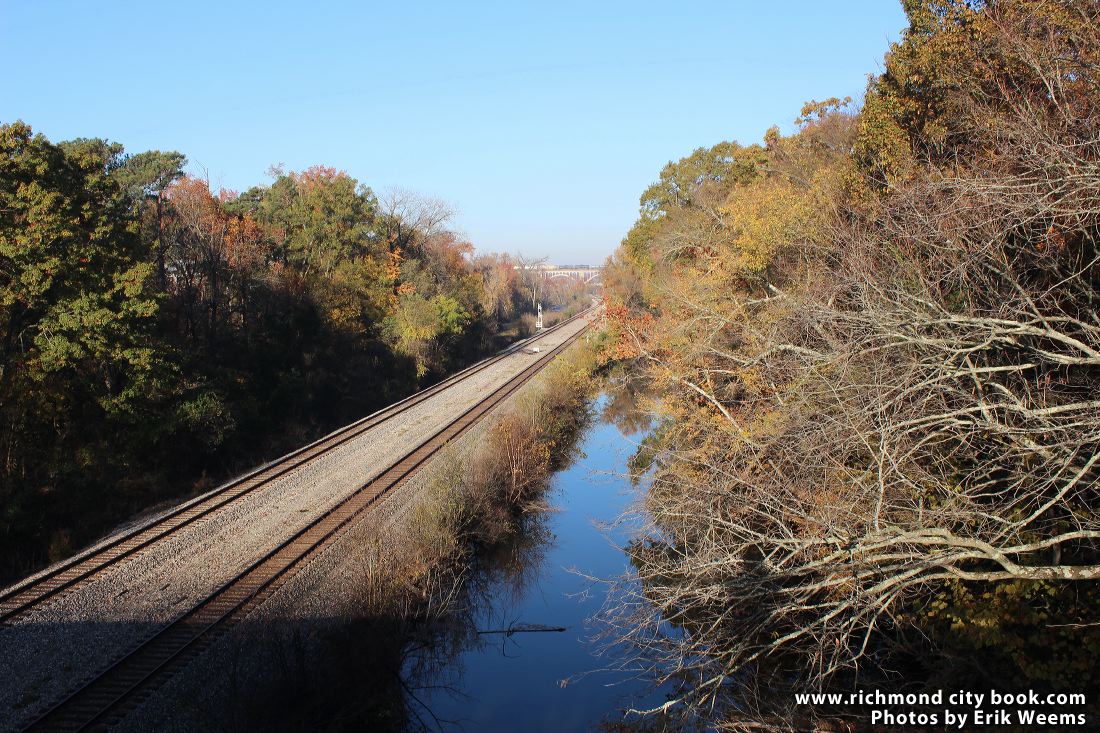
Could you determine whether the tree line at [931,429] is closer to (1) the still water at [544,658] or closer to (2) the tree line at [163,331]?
(1) the still water at [544,658]

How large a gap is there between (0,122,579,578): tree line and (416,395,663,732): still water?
27.0 feet

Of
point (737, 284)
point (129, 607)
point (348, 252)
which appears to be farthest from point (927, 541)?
point (348, 252)

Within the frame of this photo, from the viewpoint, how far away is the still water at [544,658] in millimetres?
10734

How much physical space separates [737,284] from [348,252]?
24159 mm

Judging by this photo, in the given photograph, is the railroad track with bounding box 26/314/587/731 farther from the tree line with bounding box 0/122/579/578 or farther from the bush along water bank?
the tree line with bounding box 0/122/579/578

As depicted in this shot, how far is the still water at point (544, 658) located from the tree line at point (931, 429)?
1.05m

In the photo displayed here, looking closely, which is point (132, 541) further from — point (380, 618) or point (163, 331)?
point (163, 331)

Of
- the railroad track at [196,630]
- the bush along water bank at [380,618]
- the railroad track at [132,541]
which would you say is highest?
the railroad track at [132,541]

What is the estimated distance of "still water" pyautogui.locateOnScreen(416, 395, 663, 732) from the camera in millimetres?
10734

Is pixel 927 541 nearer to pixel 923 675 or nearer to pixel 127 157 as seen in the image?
pixel 923 675

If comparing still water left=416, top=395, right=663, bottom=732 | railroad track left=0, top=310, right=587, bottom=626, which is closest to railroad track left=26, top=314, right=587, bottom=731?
railroad track left=0, top=310, right=587, bottom=626

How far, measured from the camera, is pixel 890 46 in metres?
14.6

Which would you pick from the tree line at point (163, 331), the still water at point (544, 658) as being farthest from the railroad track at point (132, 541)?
the still water at point (544, 658)

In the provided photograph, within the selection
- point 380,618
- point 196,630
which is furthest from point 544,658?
point 196,630
